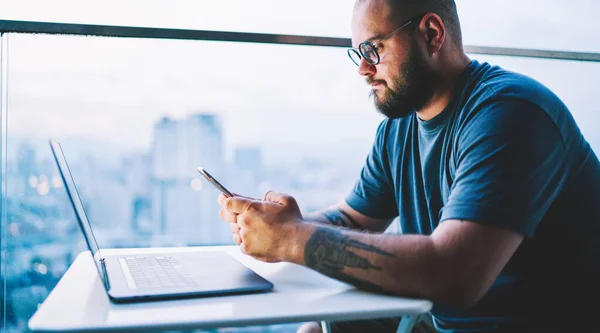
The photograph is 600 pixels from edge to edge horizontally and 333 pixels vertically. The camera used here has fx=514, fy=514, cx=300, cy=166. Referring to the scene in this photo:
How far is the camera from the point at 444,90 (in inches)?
49.6

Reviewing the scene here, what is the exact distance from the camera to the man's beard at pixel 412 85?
4.14 feet

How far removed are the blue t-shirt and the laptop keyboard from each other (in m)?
0.47

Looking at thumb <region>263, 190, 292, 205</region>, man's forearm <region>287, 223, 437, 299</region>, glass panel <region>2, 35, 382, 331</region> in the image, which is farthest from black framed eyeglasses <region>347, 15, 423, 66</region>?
man's forearm <region>287, 223, 437, 299</region>

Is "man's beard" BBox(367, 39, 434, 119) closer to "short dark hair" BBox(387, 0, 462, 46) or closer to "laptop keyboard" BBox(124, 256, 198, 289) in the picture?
"short dark hair" BBox(387, 0, 462, 46)

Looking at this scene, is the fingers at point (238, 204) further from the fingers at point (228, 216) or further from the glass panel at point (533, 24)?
the glass panel at point (533, 24)

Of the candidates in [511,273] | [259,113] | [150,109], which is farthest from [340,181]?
[511,273]

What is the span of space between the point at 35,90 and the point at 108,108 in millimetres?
584

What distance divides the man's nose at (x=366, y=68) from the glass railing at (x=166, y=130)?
13 cm

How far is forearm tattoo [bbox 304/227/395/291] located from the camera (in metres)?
0.84

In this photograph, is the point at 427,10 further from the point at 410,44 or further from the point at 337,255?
the point at 337,255

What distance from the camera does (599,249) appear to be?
105 cm

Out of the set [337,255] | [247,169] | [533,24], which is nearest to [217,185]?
[337,255]

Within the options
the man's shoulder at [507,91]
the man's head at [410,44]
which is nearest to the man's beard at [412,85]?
the man's head at [410,44]

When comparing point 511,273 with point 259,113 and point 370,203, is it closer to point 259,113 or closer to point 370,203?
point 370,203
